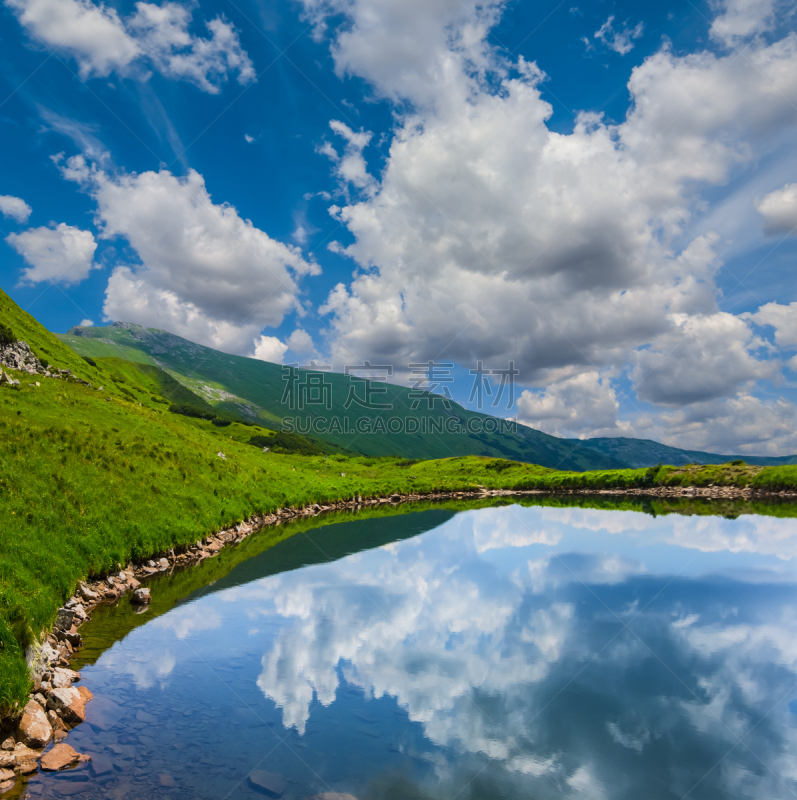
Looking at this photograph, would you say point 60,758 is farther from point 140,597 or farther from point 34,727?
point 140,597

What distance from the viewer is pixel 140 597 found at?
2216cm

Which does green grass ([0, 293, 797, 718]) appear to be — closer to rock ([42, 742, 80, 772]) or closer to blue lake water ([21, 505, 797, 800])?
rock ([42, 742, 80, 772])

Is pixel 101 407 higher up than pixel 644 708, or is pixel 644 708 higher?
pixel 101 407

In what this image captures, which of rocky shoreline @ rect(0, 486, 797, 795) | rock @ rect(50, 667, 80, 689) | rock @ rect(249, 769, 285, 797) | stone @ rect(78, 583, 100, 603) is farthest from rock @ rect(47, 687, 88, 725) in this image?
stone @ rect(78, 583, 100, 603)

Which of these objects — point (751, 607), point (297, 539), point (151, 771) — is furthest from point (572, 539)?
point (151, 771)

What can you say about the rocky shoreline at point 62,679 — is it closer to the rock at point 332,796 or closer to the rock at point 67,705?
the rock at point 67,705

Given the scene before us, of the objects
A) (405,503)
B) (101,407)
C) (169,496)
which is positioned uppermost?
(101,407)

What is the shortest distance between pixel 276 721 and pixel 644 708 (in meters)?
10.8

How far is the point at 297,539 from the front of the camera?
42750 mm

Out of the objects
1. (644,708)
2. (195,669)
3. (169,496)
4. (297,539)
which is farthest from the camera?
(297,539)

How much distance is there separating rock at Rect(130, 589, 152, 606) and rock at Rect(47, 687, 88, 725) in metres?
9.92

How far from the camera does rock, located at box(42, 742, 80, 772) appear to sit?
10.0 meters

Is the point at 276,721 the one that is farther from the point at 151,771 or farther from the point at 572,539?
the point at 572,539

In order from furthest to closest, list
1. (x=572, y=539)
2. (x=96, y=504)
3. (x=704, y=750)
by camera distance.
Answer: (x=572, y=539) → (x=96, y=504) → (x=704, y=750)
